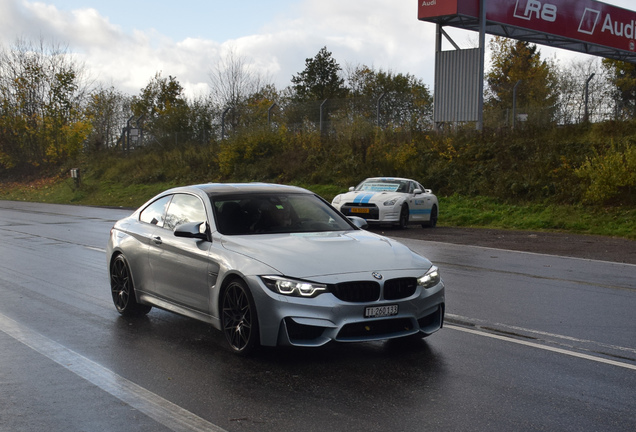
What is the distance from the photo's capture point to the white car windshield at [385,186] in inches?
846

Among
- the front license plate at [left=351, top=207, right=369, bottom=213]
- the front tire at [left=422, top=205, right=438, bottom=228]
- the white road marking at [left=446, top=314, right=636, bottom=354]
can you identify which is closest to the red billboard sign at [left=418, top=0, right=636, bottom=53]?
the front tire at [left=422, top=205, right=438, bottom=228]

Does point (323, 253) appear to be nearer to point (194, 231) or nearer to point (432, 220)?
point (194, 231)

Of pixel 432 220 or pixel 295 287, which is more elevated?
pixel 295 287

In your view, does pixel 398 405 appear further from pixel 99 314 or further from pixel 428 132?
pixel 428 132

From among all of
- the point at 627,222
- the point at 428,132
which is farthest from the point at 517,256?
the point at 428,132

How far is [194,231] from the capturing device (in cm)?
673

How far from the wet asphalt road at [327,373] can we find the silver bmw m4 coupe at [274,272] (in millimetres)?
314

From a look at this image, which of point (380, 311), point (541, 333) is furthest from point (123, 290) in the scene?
point (541, 333)

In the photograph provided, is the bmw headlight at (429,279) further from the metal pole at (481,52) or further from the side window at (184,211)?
the metal pole at (481,52)

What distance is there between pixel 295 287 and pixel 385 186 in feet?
52.8

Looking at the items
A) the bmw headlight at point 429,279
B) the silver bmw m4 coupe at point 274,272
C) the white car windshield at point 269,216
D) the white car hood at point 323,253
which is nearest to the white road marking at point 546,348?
the silver bmw m4 coupe at point 274,272

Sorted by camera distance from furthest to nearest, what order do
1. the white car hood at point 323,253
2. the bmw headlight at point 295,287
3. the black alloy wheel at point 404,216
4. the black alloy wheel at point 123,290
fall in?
the black alloy wheel at point 404,216 → the black alloy wheel at point 123,290 → the white car hood at point 323,253 → the bmw headlight at point 295,287

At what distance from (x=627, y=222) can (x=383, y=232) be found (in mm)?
6586

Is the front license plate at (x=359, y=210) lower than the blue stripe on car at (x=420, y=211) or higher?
higher
